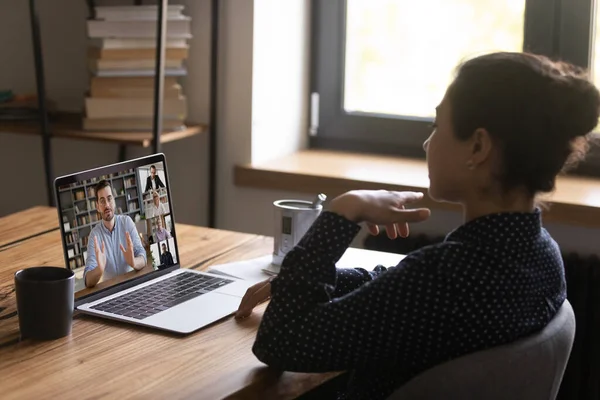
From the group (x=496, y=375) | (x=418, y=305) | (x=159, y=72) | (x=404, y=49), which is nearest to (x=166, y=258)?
(x=418, y=305)

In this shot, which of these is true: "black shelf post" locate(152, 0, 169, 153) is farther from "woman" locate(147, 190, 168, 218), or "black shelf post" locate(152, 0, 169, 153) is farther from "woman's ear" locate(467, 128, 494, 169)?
"woman's ear" locate(467, 128, 494, 169)

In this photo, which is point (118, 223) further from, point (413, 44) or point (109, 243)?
point (413, 44)

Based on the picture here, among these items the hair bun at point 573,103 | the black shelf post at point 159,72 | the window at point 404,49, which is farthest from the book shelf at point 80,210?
the window at point 404,49

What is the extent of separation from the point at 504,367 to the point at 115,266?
2.26ft

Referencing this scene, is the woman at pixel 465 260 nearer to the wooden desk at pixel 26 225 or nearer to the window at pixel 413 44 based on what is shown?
the wooden desk at pixel 26 225

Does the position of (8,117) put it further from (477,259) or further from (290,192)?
(477,259)

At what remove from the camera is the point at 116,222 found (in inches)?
62.1

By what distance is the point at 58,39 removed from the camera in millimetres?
3000

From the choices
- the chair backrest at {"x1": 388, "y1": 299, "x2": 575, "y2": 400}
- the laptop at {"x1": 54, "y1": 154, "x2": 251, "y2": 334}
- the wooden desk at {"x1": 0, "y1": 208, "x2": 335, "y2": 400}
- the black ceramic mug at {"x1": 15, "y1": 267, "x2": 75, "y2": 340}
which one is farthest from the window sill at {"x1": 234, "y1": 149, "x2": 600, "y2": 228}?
the black ceramic mug at {"x1": 15, "y1": 267, "x2": 75, "y2": 340}

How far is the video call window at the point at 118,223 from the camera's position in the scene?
152cm

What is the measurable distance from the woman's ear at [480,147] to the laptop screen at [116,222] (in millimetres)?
577

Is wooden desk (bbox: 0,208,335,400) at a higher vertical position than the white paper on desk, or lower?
lower

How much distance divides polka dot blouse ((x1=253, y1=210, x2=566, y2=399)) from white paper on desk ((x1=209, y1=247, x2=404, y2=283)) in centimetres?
41

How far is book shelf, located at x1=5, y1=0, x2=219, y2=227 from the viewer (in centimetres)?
249
